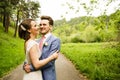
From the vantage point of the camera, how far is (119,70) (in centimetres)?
1209

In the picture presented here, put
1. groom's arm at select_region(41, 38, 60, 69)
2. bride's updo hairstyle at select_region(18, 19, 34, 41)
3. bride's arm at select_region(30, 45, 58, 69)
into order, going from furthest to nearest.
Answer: bride's updo hairstyle at select_region(18, 19, 34, 41) → groom's arm at select_region(41, 38, 60, 69) → bride's arm at select_region(30, 45, 58, 69)

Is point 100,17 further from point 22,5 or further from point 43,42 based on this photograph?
point 22,5

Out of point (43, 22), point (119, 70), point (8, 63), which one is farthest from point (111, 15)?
point (43, 22)

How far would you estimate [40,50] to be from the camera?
13.0 feet

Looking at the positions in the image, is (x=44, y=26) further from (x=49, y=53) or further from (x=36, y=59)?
(x=36, y=59)

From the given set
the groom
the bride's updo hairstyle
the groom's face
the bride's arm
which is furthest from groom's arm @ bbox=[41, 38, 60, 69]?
the bride's updo hairstyle

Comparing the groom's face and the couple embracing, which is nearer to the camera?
the couple embracing

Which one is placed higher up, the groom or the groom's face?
the groom's face

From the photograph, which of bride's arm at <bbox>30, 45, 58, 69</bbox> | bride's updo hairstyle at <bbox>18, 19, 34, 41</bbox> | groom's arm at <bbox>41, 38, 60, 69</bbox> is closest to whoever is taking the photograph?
bride's arm at <bbox>30, 45, 58, 69</bbox>

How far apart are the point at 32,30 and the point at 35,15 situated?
48.8m

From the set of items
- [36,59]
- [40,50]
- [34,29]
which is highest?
[34,29]

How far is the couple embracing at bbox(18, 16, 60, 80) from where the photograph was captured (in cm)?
383

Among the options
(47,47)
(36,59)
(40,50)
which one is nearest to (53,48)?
(47,47)

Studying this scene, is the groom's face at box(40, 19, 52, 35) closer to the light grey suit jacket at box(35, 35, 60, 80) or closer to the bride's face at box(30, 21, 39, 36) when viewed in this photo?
the bride's face at box(30, 21, 39, 36)
